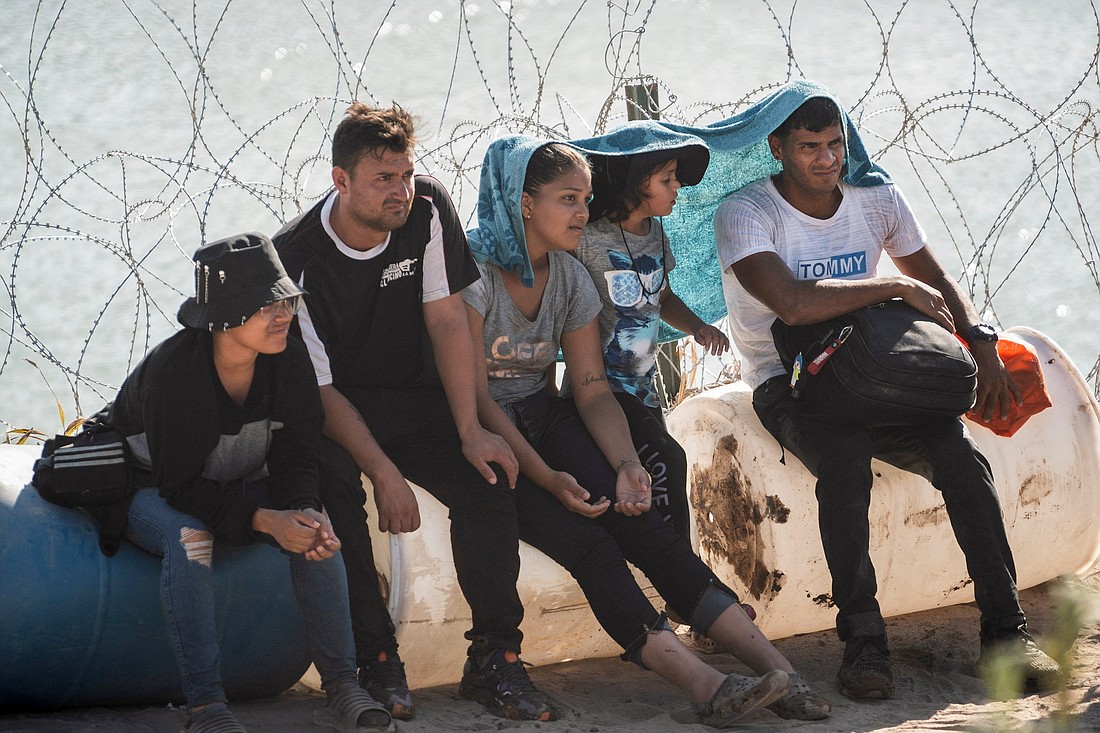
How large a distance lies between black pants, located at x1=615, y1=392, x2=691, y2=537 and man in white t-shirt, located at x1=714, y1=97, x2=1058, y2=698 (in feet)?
1.18

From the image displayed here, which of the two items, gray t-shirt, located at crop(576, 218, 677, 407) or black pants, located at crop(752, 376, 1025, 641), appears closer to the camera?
black pants, located at crop(752, 376, 1025, 641)

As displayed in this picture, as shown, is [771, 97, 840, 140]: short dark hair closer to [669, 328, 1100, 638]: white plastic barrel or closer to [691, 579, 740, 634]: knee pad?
[669, 328, 1100, 638]: white plastic barrel

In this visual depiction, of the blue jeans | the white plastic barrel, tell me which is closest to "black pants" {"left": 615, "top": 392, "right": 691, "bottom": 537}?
the white plastic barrel

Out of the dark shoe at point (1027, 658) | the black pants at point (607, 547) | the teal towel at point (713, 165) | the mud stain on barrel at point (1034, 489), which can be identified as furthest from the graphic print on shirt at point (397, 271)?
the mud stain on barrel at point (1034, 489)

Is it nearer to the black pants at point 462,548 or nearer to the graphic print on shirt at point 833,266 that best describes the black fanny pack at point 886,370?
the graphic print on shirt at point 833,266

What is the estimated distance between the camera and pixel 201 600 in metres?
2.79

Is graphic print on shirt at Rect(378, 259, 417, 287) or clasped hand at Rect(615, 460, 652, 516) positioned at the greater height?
graphic print on shirt at Rect(378, 259, 417, 287)

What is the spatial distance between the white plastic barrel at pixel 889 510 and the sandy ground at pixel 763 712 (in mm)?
137

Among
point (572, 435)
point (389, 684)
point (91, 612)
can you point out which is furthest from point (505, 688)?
point (91, 612)

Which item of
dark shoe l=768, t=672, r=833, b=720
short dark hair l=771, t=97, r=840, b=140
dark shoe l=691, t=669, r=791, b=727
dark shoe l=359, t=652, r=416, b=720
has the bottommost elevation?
dark shoe l=768, t=672, r=833, b=720

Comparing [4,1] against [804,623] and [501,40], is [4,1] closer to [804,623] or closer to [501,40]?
[501,40]

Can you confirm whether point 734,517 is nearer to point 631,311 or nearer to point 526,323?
point 631,311

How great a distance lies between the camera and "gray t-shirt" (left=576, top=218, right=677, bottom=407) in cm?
373

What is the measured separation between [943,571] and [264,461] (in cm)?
212
